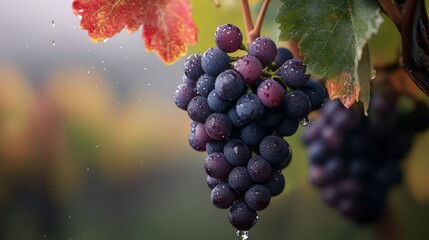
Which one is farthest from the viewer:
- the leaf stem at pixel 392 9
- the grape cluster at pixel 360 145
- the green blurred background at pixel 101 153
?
the green blurred background at pixel 101 153

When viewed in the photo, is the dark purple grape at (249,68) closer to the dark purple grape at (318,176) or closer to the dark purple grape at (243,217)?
the dark purple grape at (243,217)

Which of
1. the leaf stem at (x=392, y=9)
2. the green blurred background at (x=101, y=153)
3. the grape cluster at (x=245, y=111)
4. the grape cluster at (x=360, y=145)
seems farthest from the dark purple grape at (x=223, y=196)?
the green blurred background at (x=101, y=153)

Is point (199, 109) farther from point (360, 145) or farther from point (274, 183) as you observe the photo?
point (360, 145)

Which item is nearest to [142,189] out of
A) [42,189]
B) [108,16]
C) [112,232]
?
[112,232]

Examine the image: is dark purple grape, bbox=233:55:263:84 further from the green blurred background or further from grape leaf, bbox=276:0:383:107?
the green blurred background

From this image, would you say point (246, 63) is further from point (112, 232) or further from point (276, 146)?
point (112, 232)

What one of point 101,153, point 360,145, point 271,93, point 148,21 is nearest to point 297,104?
point 271,93
